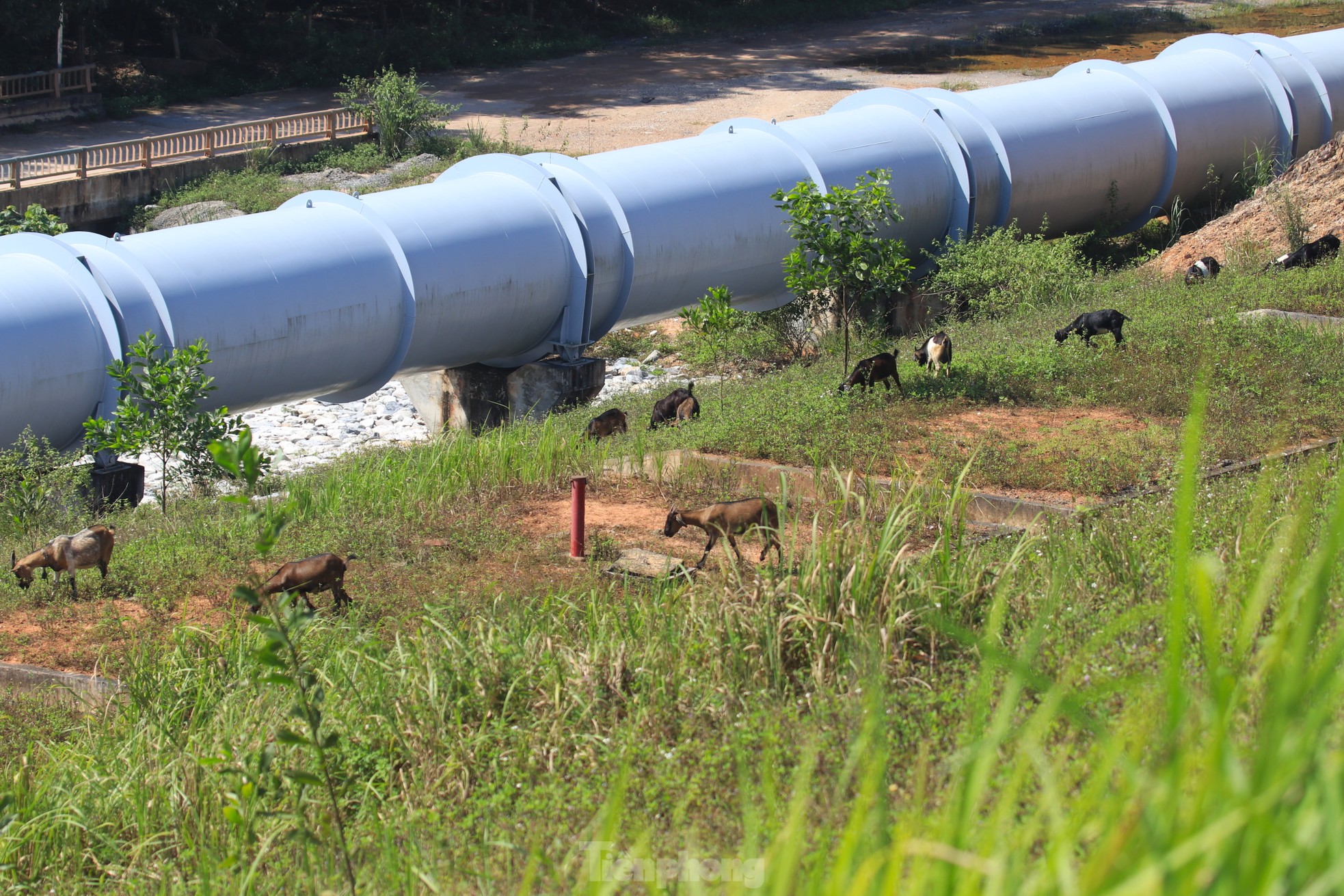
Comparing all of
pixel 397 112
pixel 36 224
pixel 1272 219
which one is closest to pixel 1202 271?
pixel 1272 219

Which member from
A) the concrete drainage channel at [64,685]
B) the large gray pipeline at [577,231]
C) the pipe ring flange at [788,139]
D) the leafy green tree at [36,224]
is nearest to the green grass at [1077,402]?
the large gray pipeline at [577,231]

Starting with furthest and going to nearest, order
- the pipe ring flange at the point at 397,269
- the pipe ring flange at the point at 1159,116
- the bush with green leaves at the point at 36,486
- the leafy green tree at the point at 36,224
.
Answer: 1. the pipe ring flange at the point at 1159,116
2. the leafy green tree at the point at 36,224
3. the pipe ring flange at the point at 397,269
4. the bush with green leaves at the point at 36,486

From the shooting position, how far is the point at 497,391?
49.2 feet

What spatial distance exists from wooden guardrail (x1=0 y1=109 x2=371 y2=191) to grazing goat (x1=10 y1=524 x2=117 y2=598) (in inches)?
604

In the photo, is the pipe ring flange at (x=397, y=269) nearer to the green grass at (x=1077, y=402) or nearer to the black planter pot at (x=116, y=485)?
the green grass at (x=1077, y=402)

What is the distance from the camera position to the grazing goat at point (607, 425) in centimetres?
1144

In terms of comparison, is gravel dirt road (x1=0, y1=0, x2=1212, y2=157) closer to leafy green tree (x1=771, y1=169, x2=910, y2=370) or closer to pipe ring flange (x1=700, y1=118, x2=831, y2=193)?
pipe ring flange (x1=700, y1=118, x2=831, y2=193)

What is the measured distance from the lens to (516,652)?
→ 222 inches

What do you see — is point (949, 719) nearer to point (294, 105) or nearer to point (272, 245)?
point (272, 245)

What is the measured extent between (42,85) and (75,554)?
2515 centimetres

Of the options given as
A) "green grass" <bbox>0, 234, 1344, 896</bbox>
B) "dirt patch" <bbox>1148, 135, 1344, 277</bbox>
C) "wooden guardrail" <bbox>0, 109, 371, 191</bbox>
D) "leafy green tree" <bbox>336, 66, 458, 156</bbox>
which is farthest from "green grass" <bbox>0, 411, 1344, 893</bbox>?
"leafy green tree" <bbox>336, 66, 458, 156</bbox>

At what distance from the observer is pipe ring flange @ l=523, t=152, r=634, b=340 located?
14297mm

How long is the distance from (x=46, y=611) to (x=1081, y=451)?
666 cm

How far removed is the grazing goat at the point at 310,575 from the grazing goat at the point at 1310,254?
37.6ft
